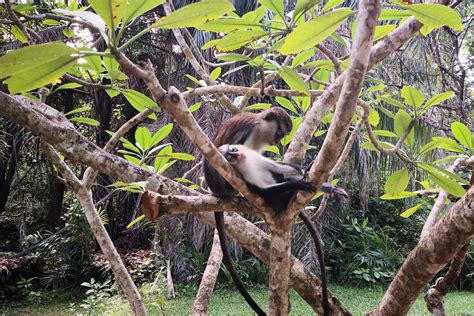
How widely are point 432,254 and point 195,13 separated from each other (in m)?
1.01

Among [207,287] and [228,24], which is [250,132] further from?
[228,24]

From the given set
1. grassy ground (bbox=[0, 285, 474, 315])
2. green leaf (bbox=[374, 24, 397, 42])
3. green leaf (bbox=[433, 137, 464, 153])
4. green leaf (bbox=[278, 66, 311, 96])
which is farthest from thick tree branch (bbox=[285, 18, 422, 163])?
grassy ground (bbox=[0, 285, 474, 315])

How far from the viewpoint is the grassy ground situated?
5.50 meters

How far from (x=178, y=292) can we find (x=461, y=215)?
5.69 m

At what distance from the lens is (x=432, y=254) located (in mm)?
1383

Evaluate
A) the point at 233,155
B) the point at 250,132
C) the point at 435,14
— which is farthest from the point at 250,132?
the point at 435,14

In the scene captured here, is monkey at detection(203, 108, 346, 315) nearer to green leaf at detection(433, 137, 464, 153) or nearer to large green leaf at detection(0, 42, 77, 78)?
green leaf at detection(433, 137, 464, 153)

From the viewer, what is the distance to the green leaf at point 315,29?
1165 mm

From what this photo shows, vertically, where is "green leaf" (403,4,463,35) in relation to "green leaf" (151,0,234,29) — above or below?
above

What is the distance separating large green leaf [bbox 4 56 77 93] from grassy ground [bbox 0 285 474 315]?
450cm

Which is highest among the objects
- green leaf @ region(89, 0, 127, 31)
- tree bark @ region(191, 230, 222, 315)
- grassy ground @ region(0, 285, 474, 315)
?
green leaf @ region(89, 0, 127, 31)

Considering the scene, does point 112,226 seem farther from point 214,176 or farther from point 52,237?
point 214,176

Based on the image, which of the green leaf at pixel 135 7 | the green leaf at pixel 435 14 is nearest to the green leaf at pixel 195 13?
the green leaf at pixel 135 7

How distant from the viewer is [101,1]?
969mm
